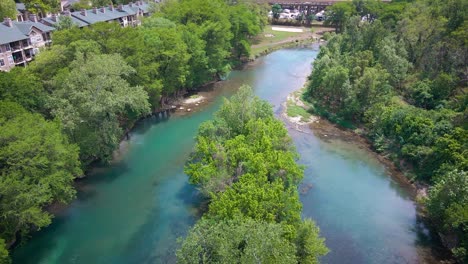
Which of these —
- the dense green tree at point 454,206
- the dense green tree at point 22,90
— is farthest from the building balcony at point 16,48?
the dense green tree at point 454,206

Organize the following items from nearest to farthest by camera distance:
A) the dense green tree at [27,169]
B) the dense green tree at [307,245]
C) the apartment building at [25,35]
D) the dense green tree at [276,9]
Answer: the dense green tree at [307,245] → the dense green tree at [27,169] → the apartment building at [25,35] → the dense green tree at [276,9]

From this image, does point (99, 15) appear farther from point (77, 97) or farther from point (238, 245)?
point (238, 245)

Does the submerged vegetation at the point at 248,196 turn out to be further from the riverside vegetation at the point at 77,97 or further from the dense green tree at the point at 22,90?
the dense green tree at the point at 22,90

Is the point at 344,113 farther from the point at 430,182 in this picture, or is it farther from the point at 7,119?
the point at 7,119

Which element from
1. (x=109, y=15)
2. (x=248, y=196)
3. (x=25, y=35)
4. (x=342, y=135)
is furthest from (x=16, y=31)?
(x=342, y=135)

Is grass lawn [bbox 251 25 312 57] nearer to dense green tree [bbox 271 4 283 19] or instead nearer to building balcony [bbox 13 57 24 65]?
dense green tree [bbox 271 4 283 19]

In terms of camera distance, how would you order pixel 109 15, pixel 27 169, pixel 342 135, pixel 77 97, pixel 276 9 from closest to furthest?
pixel 27 169
pixel 77 97
pixel 342 135
pixel 109 15
pixel 276 9
